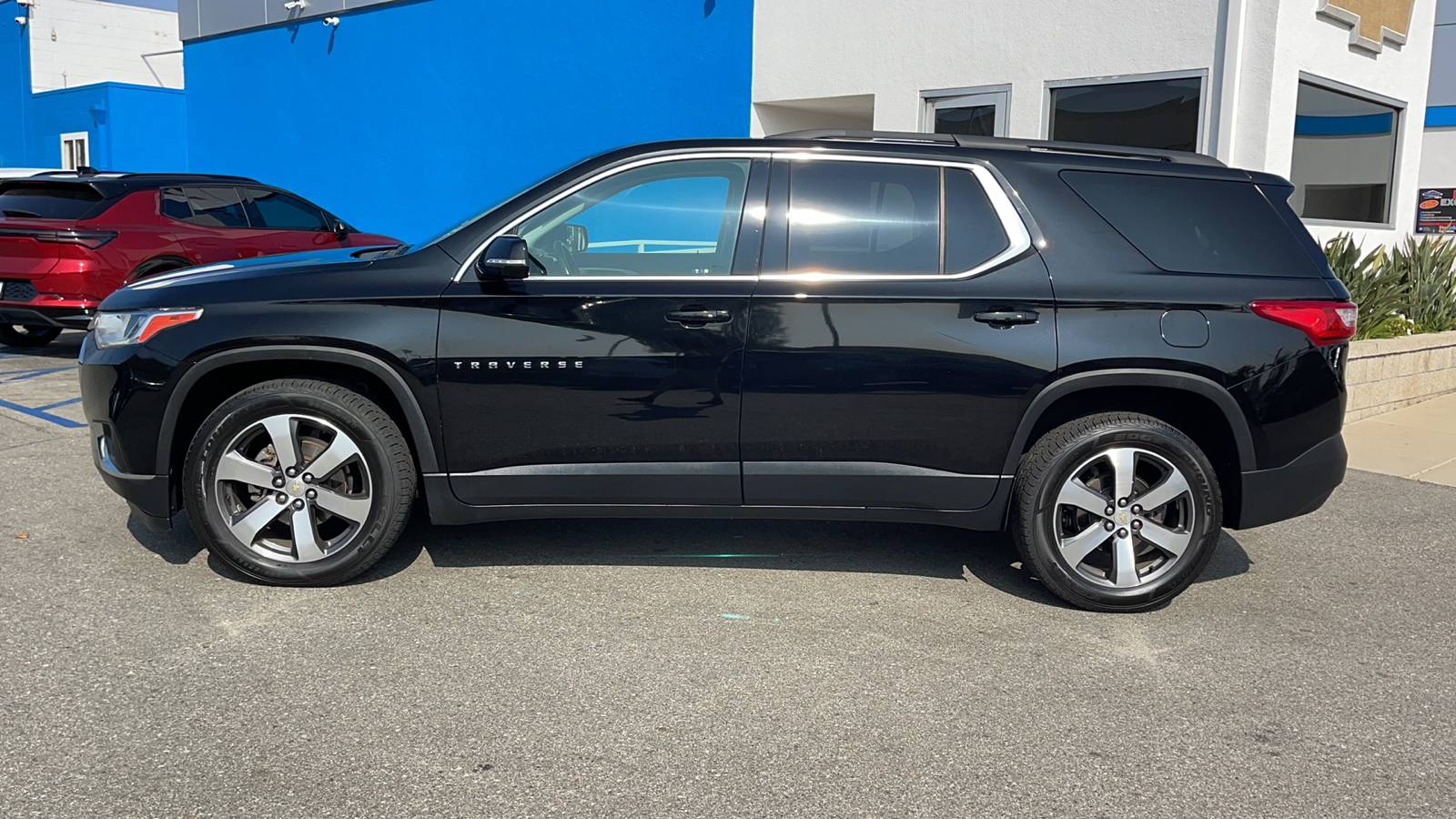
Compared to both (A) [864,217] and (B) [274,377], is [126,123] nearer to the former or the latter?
(B) [274,377]

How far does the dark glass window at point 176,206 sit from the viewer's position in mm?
10727

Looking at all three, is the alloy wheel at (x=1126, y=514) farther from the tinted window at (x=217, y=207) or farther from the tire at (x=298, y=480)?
the tinted window at (x=217, y=207)

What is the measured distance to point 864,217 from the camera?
4.46 meters

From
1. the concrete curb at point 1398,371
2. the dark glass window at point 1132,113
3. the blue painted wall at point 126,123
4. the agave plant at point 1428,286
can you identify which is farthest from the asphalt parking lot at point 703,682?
the blue painted wall at point 126,123

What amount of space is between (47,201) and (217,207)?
54.4 inches

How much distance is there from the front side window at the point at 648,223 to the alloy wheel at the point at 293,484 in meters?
1.05

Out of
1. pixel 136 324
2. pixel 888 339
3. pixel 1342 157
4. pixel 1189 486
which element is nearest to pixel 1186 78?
pixel 1342 157

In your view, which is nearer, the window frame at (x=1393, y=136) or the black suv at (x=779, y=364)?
the black suv at (x=779, y=364)

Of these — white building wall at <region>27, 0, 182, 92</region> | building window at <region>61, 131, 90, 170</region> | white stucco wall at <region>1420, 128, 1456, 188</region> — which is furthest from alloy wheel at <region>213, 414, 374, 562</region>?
white building wall at <region>27, 0, 182, 92</region>

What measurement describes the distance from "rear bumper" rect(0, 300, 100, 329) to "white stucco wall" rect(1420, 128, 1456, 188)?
56.7 feet

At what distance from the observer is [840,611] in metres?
4.43

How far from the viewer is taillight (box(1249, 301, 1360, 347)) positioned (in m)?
4.38

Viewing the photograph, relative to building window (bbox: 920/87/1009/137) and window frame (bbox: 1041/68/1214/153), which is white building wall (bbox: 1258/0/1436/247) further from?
building window (bbox: 920/87/1009/137)

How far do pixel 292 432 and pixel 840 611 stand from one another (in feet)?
7.04
